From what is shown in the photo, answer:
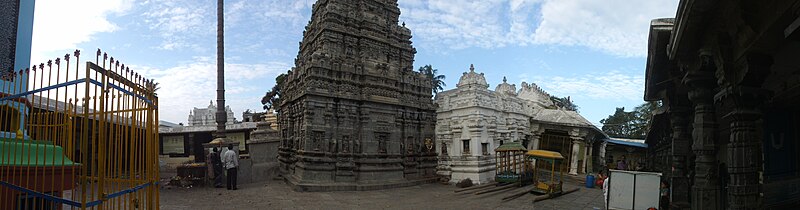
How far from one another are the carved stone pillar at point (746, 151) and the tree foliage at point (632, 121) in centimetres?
3671

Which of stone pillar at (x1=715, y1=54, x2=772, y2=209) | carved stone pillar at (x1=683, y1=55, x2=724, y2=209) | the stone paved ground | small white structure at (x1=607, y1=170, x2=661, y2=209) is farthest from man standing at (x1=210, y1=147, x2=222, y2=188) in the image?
stone pillar at (x1=715, y1=54, x2=772, y2=209)

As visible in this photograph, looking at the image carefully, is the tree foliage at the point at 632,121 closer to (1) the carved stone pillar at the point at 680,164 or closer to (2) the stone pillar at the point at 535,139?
(2) the stone pillar at the point at 535,139

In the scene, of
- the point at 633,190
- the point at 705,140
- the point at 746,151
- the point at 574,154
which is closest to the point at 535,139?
the point at 574,154

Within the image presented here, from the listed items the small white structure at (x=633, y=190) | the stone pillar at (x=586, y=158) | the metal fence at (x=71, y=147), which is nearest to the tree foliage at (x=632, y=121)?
the stone pillar at (x=586, y=158)

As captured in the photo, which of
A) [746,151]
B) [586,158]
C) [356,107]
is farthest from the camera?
[586,158]

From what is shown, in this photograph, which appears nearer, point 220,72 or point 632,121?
point 220,72

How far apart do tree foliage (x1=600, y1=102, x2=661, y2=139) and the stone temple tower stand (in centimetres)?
2588

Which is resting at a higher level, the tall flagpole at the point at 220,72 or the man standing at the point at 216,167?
the tall flagpole at the point at 220,72

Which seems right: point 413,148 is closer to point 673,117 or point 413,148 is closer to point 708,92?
point 673,117

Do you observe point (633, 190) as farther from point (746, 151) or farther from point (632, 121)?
point (632, 121)

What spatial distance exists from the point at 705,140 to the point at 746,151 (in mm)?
1224

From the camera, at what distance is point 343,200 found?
511 inches

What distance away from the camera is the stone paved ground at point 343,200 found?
11.3m

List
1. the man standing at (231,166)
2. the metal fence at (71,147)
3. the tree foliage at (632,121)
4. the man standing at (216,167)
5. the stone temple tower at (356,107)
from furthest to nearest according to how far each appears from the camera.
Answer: the tree foliage at (632,121)
the stone temple tower at (356,107)
the man standing at (216,167)
the man standing at (231,166)
the metal fence at (71,147)
